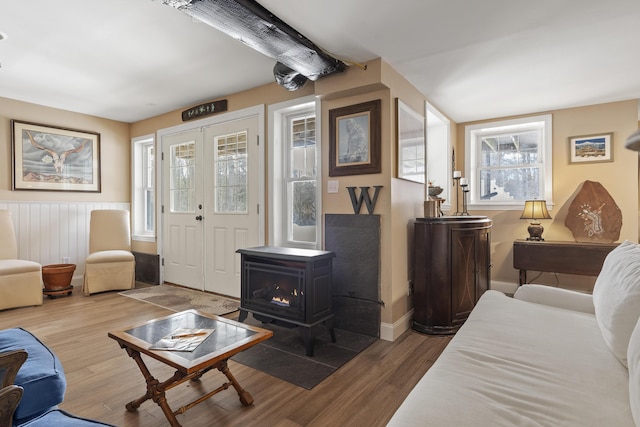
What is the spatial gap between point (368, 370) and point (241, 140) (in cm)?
290

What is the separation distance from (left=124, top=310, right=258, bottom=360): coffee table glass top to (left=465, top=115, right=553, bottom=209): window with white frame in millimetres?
3853

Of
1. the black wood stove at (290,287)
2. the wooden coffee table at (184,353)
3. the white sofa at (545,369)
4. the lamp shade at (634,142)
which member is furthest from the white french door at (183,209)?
the lamp shade at (634,142)

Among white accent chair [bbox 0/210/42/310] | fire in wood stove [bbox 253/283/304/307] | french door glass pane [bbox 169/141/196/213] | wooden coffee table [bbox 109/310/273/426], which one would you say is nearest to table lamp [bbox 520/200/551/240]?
fire in wood stove [bbox 253/283/304/307]

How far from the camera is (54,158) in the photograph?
15.0 ft

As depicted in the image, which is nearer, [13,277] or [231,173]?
[13,277]

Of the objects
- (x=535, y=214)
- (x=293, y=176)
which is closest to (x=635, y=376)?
(x=293, y=176)

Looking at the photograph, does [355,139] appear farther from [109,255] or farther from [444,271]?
[109,255]

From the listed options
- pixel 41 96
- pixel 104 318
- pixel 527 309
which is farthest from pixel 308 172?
pixel 41 96

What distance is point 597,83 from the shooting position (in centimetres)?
322

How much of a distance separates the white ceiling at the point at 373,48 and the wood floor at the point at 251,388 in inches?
94.4

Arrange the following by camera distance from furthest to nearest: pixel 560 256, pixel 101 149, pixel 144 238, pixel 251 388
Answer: pixel 144 238 < pixel 101 149 < pixel 560 256 < pixel 251 388

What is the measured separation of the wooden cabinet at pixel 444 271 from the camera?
3000 millimetres

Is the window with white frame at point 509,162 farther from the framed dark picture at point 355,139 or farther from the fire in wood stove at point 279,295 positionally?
the fire in wood stove at point 279,295

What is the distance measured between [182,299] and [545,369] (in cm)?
381
